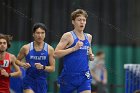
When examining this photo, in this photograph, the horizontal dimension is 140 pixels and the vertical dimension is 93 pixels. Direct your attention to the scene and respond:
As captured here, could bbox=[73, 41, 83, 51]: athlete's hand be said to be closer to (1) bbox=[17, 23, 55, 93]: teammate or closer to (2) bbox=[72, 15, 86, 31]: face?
(2) bbox=[72, 15, 86, 31]: face

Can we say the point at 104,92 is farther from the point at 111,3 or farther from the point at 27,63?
the point at 111,3

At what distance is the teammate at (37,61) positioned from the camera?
8461 millimetres

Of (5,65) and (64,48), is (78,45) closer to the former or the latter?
(64,48)

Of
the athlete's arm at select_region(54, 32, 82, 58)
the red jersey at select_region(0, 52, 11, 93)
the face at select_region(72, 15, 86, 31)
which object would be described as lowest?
the red jersey at select_region(0, 52, 11, 93)

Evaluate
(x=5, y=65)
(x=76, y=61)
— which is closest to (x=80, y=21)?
(x=76, y=61)

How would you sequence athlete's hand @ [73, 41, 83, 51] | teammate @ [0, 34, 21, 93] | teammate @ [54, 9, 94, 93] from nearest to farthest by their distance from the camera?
athlete's hand @ [73, 41, 83, 51], teammate @ [54, 9, 94, 93], teammate @ [0, 34, 21, 93]

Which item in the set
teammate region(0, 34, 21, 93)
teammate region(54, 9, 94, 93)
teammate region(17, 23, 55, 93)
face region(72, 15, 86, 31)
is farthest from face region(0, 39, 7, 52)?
face region(72, 15, 86, 31)

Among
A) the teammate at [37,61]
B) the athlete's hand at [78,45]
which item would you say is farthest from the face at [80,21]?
the teammate at [37,61]

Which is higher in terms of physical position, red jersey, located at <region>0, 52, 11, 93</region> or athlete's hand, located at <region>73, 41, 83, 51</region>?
athlete's hand, located at <region>73, 41, 83, 51</region>

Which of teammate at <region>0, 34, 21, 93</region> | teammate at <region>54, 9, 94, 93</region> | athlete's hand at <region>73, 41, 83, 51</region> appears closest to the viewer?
athlete's hand at <region>73, 41, 83, 51</region>

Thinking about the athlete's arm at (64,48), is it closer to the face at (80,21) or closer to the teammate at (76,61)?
the teammate at (76,61)

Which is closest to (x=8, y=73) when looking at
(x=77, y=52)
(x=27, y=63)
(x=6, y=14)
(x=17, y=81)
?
(x=27, y=63)

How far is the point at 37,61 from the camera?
8.48 meters

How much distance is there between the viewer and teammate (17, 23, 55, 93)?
333 inches
